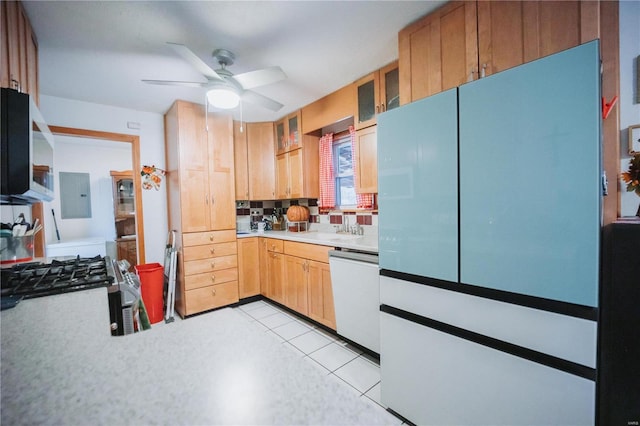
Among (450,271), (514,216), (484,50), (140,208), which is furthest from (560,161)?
(140,208)

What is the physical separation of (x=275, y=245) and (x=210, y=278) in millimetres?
845

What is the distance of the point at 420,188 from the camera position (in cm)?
137

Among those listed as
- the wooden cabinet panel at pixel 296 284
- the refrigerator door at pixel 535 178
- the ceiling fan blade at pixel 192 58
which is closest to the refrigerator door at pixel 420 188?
the refrigerator door at pixel 535 178

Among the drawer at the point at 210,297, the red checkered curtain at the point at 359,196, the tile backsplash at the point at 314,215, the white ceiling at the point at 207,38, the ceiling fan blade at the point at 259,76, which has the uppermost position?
the white ceiling at the point at 207,38

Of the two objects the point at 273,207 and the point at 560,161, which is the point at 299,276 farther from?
the point at 560,161

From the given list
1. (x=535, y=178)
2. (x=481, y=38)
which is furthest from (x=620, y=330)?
(x=481, y=38)

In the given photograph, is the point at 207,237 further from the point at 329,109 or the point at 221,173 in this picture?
the point at 329,109

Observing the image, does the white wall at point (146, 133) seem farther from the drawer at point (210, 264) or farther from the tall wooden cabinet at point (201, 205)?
the drawer at point (210, 264)

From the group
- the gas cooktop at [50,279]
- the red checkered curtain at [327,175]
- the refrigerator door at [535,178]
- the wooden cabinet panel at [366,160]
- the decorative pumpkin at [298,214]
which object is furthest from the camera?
the decorative pumpkin at [298,214]

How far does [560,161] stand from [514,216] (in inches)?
10.1

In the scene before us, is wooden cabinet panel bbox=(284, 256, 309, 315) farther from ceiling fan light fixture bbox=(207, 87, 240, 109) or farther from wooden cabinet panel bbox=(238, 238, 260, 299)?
ceiling fan light fixture bbox=(207, 87, 240, 109)

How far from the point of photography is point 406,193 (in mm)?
1432

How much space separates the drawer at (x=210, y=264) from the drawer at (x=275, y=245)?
44 cm

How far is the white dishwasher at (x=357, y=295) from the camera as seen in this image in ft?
6.31
